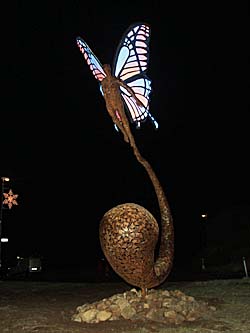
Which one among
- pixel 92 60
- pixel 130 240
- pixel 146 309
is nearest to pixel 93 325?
pixel 146 309

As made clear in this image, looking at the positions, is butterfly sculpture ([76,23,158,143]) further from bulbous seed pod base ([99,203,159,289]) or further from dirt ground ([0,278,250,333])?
dirt ground ([0,278,250,333])

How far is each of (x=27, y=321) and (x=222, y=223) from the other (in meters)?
30.0

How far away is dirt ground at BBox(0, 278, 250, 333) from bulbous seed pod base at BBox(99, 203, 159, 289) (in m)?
0.94

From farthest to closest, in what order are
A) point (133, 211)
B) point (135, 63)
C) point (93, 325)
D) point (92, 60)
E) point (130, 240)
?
point (135, 63) → point (92, 60) → point (133, 211) → point (130, 240) → point (93, 325)

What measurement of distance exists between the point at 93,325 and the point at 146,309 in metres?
1.05

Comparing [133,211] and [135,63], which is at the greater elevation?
[135,63]

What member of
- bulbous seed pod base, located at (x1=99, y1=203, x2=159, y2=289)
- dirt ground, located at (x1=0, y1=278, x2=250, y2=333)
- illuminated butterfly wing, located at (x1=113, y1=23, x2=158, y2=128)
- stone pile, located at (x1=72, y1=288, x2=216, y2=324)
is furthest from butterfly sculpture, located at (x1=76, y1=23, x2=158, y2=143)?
dirt ground, located at (x1=0, y1=278, x2=250, y2=333)

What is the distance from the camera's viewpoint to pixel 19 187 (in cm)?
4262

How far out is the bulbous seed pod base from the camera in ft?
27.9

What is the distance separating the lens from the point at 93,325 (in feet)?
26.1

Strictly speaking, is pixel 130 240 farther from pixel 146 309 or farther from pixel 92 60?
pixel 92 60

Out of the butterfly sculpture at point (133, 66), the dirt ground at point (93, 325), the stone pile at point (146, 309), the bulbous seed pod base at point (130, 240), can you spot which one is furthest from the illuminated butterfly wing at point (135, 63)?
the dirt ground at point (93, 325)

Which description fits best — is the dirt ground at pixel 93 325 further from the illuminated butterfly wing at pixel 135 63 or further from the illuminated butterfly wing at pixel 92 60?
the illuminated butterfly wing at pixel 92 60

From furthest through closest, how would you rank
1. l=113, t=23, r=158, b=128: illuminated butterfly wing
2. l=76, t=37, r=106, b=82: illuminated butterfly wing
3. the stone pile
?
1. l=113, t=23, r=158, b=128: illuminated butterfly wing
2. l=76, t=37, r=106, b=82: illuminated butterfly wing
3. the stone pile
